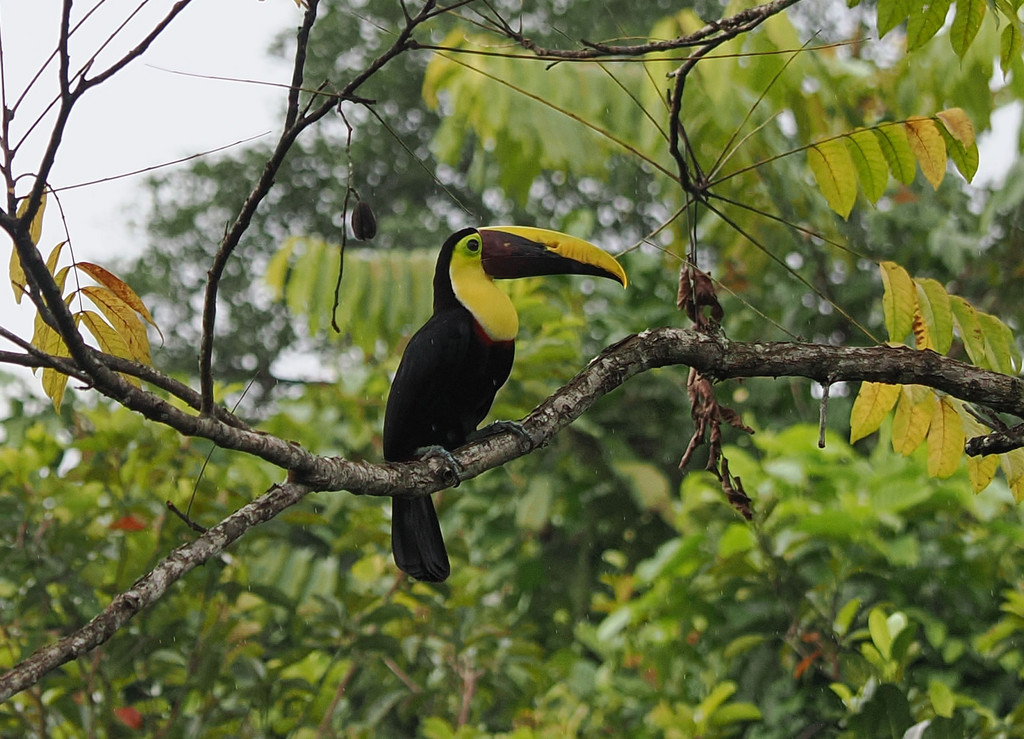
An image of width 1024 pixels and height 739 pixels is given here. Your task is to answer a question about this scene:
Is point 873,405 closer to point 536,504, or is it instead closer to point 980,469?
point 980,469

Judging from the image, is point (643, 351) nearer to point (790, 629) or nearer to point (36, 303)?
point (36, 303)

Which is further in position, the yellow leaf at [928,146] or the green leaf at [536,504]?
the green leaf at [536,504]

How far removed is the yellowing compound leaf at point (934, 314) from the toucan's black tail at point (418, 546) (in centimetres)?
113

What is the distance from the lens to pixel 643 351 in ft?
6.24

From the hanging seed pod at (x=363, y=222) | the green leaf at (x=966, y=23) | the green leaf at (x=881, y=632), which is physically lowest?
the green leaf at (x=881, y=632)

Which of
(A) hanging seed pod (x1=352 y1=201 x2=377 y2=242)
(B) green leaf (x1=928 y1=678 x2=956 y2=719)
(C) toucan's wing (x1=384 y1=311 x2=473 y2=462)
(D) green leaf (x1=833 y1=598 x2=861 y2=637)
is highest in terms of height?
(C) toucan's wing (x1=384 y1=311 x2=473 y2=462)

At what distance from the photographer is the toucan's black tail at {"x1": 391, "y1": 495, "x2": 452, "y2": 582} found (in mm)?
2391

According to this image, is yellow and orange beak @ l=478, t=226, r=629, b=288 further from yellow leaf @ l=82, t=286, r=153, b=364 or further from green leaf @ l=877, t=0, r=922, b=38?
yellow leaf @ l=82, t=286, r=153, b=364

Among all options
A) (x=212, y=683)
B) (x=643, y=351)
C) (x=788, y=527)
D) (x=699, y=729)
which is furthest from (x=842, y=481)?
(x=212, y=683)

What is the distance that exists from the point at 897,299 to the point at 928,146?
299 millimetres

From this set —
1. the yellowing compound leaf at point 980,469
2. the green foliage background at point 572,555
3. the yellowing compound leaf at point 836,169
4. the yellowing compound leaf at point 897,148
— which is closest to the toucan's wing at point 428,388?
the green foliage background at point 572,555

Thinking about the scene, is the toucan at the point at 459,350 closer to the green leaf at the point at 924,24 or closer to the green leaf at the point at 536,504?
the green leaf at the point at 924,24

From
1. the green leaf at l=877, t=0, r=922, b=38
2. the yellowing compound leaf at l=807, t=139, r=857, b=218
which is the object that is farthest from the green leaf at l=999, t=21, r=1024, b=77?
the yellowing compound leaf at l=807, t=139, r=857, b=218

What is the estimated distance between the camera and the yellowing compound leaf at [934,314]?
6.61 feet
